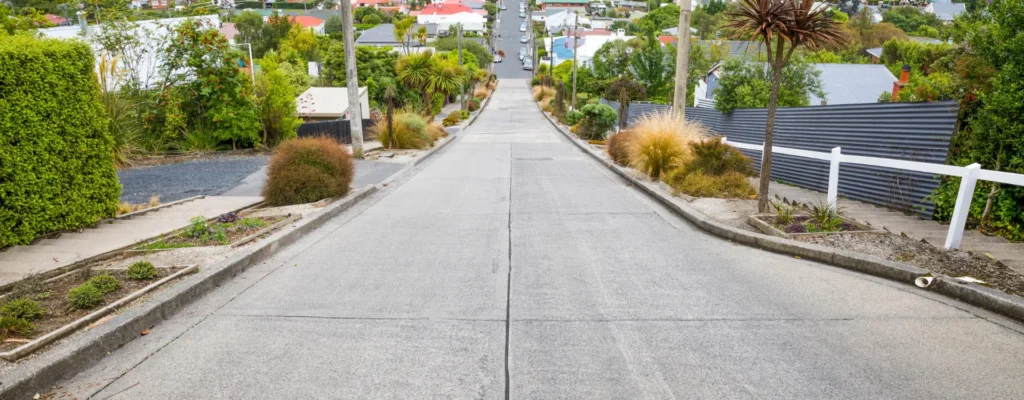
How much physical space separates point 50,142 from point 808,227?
875 cm

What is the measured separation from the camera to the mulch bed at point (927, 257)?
574 centimetres

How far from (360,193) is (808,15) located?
772 centimetres

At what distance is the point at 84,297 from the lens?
5.05 meters

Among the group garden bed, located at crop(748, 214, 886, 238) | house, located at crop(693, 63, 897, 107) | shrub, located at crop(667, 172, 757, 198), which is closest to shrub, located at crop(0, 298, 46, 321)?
garden bed, located at crop(748, 214, 886, 238)

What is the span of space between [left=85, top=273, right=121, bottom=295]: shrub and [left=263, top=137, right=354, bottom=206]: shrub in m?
4.86

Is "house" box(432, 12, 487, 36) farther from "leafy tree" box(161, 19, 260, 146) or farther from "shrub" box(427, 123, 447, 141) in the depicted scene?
"leafy tree" box(161, 19, 260, 146)

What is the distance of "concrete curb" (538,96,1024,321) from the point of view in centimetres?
531

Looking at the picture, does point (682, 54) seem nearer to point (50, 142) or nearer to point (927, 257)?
point (927, 257)

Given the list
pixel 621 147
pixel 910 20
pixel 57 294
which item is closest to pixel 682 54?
pixel 621 147

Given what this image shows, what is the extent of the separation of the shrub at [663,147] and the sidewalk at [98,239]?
310 inches

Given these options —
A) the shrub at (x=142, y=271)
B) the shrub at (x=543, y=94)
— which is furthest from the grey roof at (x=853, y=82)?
the shrub at (x=142, y=271)

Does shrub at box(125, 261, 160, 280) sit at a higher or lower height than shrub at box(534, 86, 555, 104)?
higher

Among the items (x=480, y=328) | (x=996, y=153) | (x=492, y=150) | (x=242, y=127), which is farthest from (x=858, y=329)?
(x=492, y=150)

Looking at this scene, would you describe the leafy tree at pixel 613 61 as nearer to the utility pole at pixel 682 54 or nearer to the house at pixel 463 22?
the utility pole at pixel 682 54
